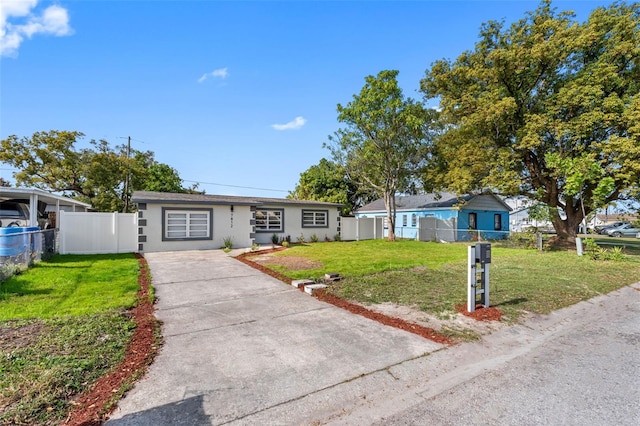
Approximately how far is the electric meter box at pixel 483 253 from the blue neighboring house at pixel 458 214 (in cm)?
1786

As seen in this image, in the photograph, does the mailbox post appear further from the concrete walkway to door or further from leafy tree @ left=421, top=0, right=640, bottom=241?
leafy tree @ left=421, top=0, right=640, bottom=241

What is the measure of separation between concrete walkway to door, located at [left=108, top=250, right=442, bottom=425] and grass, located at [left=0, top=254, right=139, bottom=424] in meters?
0.57

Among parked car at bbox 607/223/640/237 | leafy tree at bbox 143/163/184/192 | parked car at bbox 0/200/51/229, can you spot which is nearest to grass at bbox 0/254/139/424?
parked car at bbox 0/200/51/229

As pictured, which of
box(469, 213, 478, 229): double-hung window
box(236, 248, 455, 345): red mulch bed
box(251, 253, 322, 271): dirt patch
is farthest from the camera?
box(469, 213, 478, 229): double-hung window

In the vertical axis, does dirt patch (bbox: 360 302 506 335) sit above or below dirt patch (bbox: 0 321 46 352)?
below

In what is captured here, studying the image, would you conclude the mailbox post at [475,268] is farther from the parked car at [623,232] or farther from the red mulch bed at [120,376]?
the parked car at [623,232]

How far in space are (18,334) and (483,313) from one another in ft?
23.2

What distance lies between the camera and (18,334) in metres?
3.96

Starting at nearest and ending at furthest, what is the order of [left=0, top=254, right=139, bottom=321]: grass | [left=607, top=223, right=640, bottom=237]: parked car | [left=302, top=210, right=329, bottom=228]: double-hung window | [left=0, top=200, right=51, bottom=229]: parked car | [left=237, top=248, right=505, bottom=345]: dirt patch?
[left=237, top=248, right=505, bottom=345]: dirt patch → [left=0, top=254, right=139, bottom=321]: grass → [left=0, top=200, right=51, bottom=229]: parked car → [left=302, top=210, right=329, bottom=228]: double-hung window → [left=607, top=223, right=640, bottom=237]: parked car

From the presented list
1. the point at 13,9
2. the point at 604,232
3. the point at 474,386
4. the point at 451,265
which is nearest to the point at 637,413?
the point at 474,386

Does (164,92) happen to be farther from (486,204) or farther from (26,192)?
(486,204)

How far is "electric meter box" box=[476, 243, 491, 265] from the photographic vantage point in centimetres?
519

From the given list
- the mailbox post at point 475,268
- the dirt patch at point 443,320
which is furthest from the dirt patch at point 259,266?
the mailbox post at point 475,268

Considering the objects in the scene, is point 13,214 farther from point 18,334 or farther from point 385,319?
point 385,319
